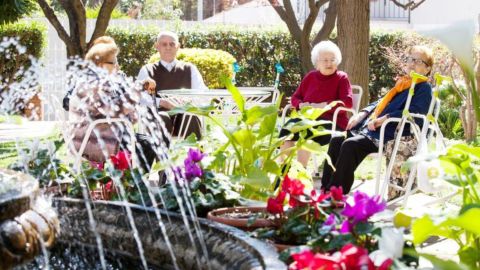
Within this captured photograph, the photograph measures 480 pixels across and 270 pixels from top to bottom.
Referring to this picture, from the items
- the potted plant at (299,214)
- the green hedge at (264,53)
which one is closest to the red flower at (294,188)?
the potted plant at (299,214)

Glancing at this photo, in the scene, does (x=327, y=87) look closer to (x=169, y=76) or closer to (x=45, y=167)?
(x=169, y=76)

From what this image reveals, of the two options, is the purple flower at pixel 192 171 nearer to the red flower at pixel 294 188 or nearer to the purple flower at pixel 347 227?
the red flower at pixel 294 188

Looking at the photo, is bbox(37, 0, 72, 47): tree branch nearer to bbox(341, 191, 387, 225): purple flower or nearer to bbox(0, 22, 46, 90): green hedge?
bbox(0, 22, 46, 90): green hedge

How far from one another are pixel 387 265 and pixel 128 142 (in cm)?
378

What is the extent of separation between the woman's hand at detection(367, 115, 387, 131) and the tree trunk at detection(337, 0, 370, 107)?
3.26 meters

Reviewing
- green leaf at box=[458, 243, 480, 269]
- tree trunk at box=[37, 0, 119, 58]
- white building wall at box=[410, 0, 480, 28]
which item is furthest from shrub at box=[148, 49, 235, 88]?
green leaf at box=[458, 243, 480, 269]

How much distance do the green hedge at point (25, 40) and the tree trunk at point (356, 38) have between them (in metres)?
6.71

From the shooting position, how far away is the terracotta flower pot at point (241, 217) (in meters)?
2.97

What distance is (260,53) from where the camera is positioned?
15.5m

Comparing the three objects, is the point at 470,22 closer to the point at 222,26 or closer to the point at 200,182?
the point at 200,182

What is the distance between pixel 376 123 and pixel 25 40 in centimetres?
995

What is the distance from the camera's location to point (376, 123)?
555 cm

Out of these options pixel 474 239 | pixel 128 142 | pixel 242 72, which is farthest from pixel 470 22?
pixel 242 72

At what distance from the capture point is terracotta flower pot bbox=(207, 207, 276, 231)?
2973 millimetres
